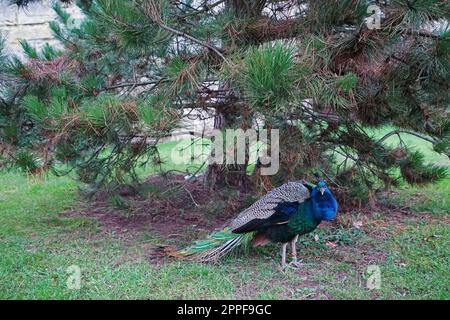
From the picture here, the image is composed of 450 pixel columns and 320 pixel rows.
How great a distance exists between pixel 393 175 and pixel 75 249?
305 centimetres

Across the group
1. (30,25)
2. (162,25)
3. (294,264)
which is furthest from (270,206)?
(30,25)

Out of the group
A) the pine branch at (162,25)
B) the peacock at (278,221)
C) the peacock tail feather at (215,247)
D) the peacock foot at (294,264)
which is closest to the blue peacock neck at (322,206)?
the peacock at (278,221)

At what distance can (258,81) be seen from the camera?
8.95ft

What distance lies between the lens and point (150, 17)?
330 cm

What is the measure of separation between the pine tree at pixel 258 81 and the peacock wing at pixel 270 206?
0.44 m

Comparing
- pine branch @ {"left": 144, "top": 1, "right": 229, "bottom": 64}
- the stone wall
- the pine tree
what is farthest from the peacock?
the stone wall

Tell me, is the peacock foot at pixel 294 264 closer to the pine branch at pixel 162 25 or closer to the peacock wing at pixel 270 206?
the peacock wing at pixel 270 206

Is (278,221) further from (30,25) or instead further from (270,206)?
(30,25)

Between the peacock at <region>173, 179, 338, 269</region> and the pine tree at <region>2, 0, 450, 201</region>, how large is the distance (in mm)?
514

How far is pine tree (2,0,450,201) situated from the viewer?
304 centimetres

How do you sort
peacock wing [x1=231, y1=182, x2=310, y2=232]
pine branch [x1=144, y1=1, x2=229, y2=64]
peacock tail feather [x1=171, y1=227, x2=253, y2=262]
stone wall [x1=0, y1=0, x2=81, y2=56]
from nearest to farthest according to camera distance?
pine branch [x1=144, y1=1, x2=229, y2=64]
peacock wing [x1=231, y1=182, x2=310, y2=232]
peacock tail feather [x1=171, y1=227, x2=253, y2=262]
stone wall [x1=0, y1=0, x2=81, y2=56]

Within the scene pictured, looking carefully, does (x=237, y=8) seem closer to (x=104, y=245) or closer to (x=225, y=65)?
(x=225, y=65)

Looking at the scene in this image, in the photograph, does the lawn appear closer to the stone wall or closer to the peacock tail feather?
the peacock tail feather

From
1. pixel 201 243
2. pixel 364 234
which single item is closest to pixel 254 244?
pixel 201 243
